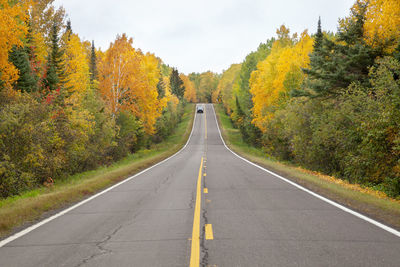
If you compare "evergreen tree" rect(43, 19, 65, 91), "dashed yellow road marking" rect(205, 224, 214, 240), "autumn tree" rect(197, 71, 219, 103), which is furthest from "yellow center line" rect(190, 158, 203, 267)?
"autumn tree" rect(197, 71, 219, 103)

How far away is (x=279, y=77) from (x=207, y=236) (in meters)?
30.5

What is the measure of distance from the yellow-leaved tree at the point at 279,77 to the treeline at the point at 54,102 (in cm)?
1223

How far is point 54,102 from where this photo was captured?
65.0 feet

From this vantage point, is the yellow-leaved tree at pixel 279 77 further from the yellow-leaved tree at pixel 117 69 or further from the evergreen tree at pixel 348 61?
the yellow-leaved tree at pixel 117 69

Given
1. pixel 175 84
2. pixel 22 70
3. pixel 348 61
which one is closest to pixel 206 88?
pixel 175 84

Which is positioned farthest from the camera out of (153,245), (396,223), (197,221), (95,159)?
(95,159)

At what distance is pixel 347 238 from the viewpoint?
5.45 m

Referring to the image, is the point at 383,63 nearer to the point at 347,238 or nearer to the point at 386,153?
the point at 386,153

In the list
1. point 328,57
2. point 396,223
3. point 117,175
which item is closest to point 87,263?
point 396,223

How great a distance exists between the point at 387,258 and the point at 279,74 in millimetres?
31803

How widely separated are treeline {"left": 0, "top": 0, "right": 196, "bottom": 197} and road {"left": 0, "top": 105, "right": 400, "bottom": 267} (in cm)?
604

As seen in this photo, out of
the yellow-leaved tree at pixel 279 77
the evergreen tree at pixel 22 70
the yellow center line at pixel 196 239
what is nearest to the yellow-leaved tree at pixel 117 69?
the evergreen tree at pixel 22 70

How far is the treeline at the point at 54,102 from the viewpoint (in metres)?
13.4

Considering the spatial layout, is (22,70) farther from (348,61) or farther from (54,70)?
(348,61)
